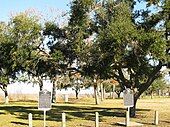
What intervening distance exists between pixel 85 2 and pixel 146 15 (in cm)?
467

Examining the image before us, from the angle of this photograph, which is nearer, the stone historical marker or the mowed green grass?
the stone historical marker

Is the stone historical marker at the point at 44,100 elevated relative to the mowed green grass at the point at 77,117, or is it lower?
elevated

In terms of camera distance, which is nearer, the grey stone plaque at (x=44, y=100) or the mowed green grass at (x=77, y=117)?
the grey stone plaque at (x=44, y=100)

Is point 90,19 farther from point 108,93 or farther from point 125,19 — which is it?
point 108,93

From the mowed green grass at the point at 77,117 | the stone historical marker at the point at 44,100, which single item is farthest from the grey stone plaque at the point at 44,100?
the mowed green grass at the point at 77,117

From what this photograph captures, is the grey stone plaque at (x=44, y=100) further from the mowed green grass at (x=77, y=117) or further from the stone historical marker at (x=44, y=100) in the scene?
the mowed green grass at (x=77, y=117)

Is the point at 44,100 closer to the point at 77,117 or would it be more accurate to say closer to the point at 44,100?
the point at 44,100

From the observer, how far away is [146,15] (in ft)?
105

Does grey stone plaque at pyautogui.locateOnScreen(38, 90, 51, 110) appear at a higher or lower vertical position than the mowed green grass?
higher

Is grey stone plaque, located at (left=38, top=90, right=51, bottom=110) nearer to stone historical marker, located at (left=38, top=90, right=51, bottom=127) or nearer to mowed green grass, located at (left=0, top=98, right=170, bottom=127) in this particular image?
stone historical marker, located at (left=38, top=90, right=51, bottom=127)

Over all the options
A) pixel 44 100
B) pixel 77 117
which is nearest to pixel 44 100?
pixel 44 100

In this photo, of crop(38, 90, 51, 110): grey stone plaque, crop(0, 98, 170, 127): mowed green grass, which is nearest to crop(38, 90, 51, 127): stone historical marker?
crop(38, 90, 51, 110): grey stone plaque

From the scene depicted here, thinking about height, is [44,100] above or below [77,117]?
above

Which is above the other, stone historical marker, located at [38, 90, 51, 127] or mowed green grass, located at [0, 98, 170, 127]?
stone historical marker, located at [38, 90, 51, 127]
